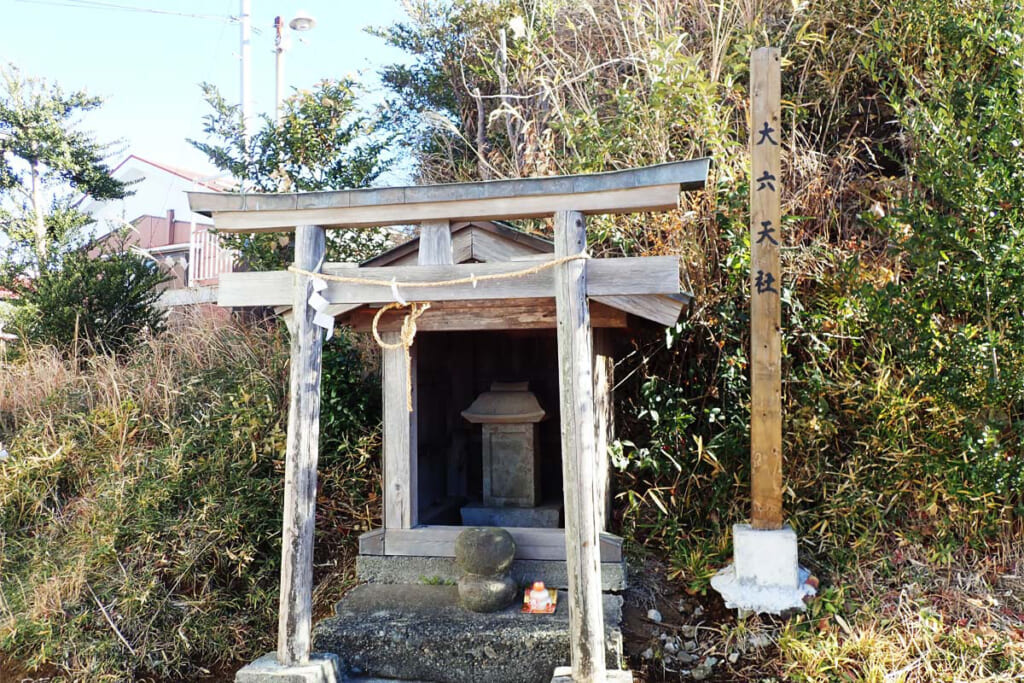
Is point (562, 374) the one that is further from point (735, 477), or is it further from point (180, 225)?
point (180, 225)

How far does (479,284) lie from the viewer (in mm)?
3590

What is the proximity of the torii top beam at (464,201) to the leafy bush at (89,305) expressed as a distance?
4592 millimetres

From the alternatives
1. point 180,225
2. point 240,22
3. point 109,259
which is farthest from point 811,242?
point 180,225

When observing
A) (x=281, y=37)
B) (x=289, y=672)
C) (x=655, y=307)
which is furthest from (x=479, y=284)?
(x=281, y=37)

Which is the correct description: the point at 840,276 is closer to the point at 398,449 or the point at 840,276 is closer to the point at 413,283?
the point at 413,283

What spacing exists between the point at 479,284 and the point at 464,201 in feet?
1.40

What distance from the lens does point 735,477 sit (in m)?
4.71

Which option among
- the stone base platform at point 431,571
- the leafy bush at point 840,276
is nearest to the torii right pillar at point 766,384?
the leafy bush at point 840,276

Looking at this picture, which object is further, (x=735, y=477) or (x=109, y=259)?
(x=109, y=259)

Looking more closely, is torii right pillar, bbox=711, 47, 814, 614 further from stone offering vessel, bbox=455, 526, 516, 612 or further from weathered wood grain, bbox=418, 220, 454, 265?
weathered wood grain, bbox=418, 220, 454, 265

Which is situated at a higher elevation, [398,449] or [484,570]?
[398,449]

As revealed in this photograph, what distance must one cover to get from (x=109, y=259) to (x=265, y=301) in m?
5.33

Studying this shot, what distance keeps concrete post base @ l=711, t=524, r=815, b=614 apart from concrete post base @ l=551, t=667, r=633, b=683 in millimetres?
933

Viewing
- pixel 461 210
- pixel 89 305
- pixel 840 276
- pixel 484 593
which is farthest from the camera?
pixel 89 305
